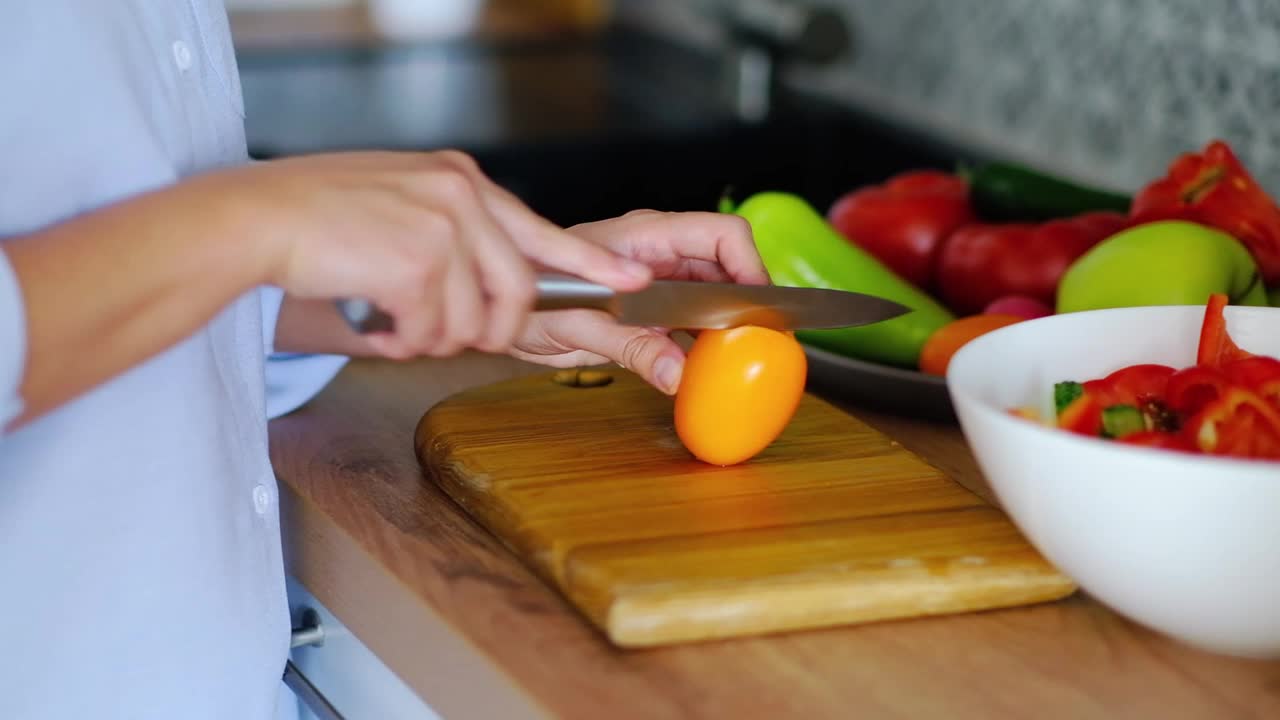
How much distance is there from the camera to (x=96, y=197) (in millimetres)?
789

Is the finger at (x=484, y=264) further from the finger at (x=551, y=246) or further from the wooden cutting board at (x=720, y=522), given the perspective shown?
the wooden cutting board at (x=720, y=522)

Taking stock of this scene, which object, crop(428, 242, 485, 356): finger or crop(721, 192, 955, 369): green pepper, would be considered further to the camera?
crop(721, 192, 955, 369): green pepper

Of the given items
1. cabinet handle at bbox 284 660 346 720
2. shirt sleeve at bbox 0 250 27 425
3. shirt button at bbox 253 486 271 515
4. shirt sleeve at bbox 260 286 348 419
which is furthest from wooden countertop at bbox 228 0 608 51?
shirt sleeve at bbox 0 250 27 425

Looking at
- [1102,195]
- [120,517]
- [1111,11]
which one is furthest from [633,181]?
[120,517]

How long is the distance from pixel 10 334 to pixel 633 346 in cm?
43

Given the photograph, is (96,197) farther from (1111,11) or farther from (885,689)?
(1111,11)

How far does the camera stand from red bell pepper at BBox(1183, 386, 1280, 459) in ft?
2.43

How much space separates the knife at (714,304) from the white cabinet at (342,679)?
0.85 ft

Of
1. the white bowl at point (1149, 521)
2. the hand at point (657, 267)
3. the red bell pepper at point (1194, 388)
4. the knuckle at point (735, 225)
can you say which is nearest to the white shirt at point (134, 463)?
the hand at point (657, 267)

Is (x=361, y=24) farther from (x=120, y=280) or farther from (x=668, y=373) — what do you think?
(x=120, y=280)

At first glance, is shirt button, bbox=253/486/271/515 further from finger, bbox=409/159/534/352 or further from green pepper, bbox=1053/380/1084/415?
green pepper, bbox=1053/380/1084/415

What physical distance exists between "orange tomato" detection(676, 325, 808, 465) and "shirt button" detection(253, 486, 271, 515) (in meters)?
0.27

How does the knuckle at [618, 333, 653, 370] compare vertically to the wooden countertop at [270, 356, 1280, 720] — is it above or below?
above

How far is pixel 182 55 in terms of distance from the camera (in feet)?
2.86
